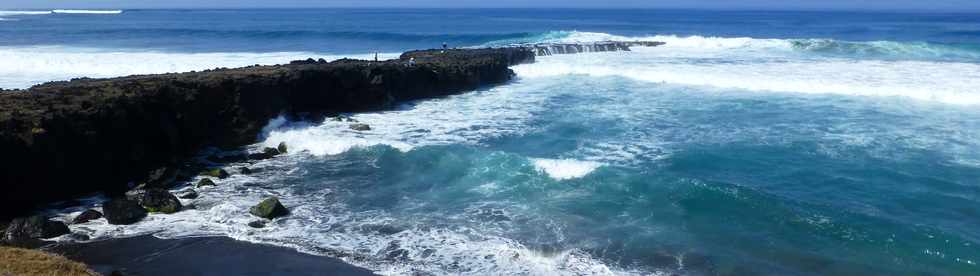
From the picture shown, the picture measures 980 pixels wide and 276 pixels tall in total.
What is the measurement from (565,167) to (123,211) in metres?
10.6

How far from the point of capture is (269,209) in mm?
15086

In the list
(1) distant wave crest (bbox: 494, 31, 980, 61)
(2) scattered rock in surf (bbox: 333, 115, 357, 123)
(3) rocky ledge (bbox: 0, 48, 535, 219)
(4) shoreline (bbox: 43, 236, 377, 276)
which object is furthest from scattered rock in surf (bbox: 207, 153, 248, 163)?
(1) distant wave crest (bbox: 494, 31, 980, 61)

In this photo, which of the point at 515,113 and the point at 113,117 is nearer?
the point at 113,117

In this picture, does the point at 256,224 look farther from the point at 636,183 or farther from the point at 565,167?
the point at 636,183

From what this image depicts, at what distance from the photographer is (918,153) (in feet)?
65.6

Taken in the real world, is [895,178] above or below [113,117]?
below

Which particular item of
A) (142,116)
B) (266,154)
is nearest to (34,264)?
(142,116)

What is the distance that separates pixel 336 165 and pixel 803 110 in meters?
19.1

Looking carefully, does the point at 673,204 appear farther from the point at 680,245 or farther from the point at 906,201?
the point at 906,201

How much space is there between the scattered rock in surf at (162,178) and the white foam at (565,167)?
9.65 meters

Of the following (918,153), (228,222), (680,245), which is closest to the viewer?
(680,245)

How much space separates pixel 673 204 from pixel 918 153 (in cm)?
944

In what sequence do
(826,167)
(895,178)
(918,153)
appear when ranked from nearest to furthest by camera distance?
(895,178), (826,167), (918,153)

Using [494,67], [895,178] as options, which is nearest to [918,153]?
[895,178]
